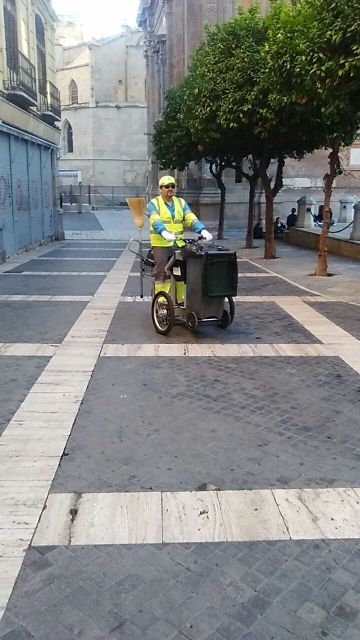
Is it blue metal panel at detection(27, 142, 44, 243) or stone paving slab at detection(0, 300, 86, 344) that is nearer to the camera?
stone paving slab at detection(0, 300, 86, 344)

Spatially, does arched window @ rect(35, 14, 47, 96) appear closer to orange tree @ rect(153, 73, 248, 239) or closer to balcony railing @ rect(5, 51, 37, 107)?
balcony railing @ rect(5, 51, 37, 107)

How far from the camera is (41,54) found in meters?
20.2

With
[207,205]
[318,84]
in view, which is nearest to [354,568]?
[318,84]

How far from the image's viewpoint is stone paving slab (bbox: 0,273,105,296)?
10.6 metres

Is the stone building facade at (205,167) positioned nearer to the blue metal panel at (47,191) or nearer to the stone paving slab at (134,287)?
the blue metal panel at (47,191)

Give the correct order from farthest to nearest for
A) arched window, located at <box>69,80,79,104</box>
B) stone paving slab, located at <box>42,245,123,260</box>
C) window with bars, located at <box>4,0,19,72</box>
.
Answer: arched window, located at <box>69,80,79,104</box> → stone paving slab, located at <box>42,245,123,260</box> → window with bars, located at <box>4,0,19,72</box>

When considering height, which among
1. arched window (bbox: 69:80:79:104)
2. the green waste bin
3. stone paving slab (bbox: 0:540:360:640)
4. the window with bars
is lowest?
stone paving slab (bbox: 0:540:360:640)

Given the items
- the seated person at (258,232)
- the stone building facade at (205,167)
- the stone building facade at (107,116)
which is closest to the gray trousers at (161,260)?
the seated person at (258,232)

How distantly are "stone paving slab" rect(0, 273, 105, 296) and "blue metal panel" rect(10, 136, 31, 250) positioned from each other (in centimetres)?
451

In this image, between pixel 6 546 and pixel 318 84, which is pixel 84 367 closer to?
pixel 6 546

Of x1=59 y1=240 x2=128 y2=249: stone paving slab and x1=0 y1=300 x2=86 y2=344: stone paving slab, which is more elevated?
x1=0 y1=300 x2=86 y2=344: stone paving slab

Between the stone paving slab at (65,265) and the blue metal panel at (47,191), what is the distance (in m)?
5.19

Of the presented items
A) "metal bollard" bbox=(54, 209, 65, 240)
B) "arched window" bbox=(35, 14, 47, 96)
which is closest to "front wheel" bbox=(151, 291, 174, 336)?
"arched window" bbox=(35, 14, 47, 96)

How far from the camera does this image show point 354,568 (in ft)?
9.38
